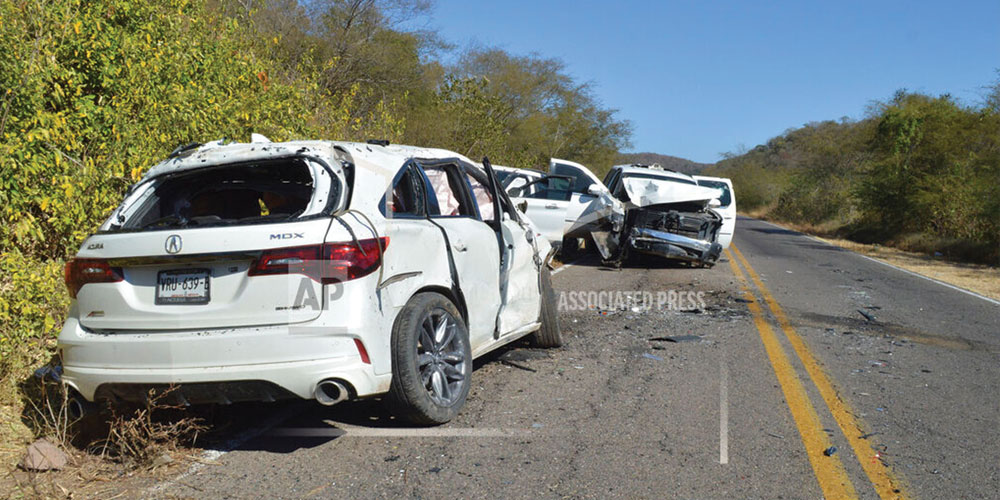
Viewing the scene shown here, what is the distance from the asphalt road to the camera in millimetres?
4059

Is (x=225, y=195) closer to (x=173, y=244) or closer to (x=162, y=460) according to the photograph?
(x=173, y=244)

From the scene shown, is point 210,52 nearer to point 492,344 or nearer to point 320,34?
point 492,344

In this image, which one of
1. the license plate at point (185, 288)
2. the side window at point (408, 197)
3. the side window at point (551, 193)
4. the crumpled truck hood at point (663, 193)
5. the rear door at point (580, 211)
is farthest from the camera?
the side window at point (551, 193)

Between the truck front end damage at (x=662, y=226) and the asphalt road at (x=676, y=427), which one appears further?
the truck front end damage at (x=662, y=226)

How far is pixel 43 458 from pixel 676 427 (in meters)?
3.54

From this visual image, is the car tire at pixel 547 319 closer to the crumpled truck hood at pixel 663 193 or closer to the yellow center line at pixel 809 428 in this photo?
the yellow center line at pixel 809 428

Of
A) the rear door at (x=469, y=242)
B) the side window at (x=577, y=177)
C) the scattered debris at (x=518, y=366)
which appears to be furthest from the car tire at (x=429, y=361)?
the side window at (x=577, y=177)

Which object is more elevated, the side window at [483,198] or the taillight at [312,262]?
the side window at [483,198]

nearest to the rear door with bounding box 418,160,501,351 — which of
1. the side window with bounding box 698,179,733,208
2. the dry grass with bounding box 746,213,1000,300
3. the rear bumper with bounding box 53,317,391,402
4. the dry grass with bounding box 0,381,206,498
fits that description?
the rear bumper with bounding box 53,317,391,402

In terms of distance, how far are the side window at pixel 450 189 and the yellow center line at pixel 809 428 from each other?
2644mm

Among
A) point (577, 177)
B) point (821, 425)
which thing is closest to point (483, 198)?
point (821, 425)

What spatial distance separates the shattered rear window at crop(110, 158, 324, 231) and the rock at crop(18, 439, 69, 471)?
1.21 meters

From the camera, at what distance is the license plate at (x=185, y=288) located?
4176 mm

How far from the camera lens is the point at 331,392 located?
4.16m
